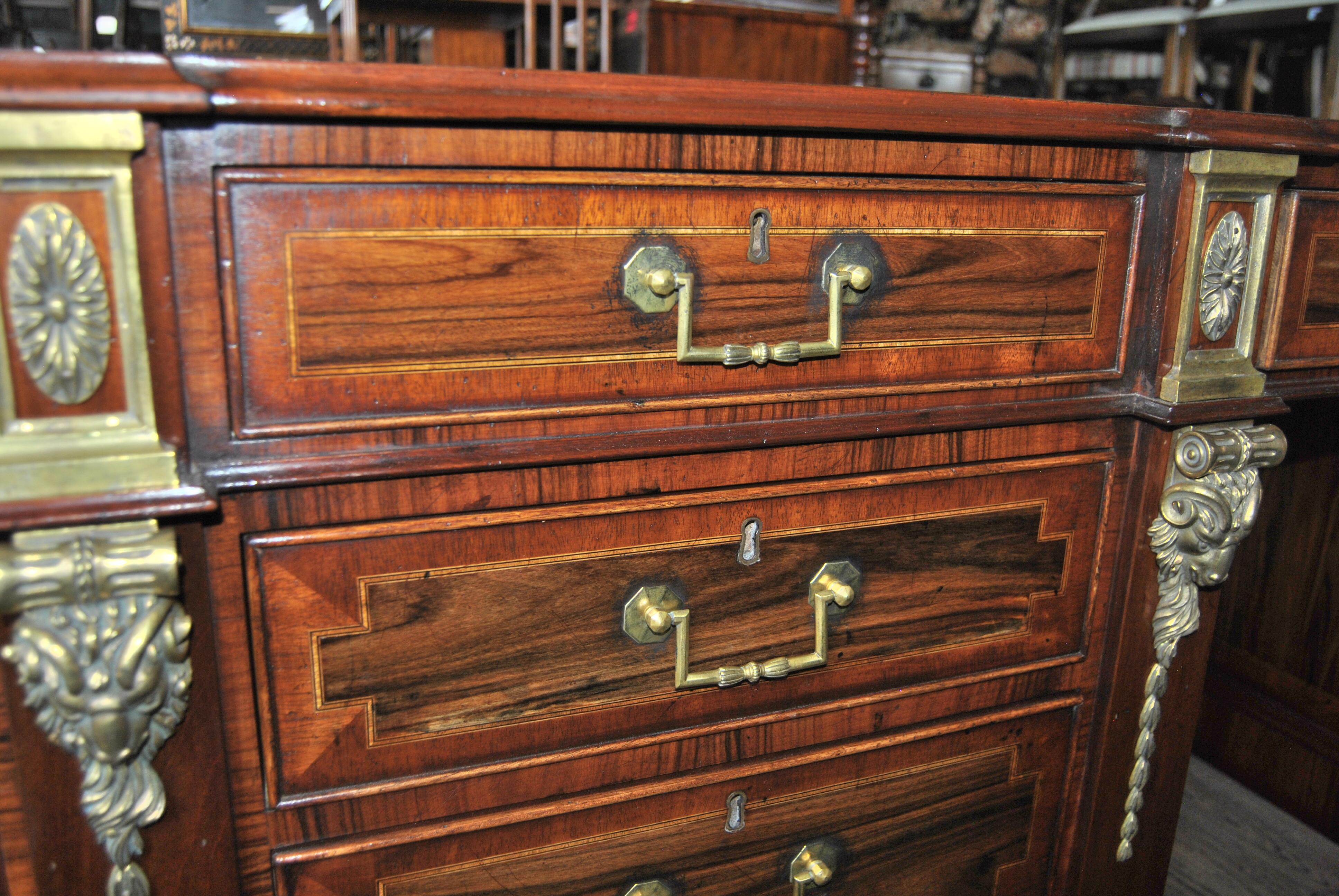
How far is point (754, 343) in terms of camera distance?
25.8 inches

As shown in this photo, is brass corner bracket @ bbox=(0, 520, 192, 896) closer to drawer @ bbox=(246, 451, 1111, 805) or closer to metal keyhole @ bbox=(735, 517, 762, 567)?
drawer @ bbox=(246, 451, 1111, 805)

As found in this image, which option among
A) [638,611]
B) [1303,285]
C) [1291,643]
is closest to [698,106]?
[638,611]

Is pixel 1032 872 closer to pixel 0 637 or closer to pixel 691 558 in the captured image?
pixel 691 558

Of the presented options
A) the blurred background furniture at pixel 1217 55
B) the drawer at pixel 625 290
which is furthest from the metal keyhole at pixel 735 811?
the blurred background furniture at pixel 1217 55

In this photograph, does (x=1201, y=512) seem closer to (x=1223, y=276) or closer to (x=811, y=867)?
(x=1223, y=276)

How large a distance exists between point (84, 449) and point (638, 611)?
1.16 ft

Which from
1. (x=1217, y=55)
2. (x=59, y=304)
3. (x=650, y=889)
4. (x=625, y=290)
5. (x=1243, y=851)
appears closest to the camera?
(x=59, y=304)

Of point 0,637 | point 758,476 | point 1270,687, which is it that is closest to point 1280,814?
point 1270,687

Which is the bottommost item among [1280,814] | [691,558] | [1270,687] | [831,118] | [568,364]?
[1280,814]

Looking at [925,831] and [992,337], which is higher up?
[992,337]

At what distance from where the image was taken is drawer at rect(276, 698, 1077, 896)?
67 centimetres

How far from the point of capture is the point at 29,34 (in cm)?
91

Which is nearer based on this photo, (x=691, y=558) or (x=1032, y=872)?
(x=691, y=558)

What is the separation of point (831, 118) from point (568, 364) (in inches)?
9.1
